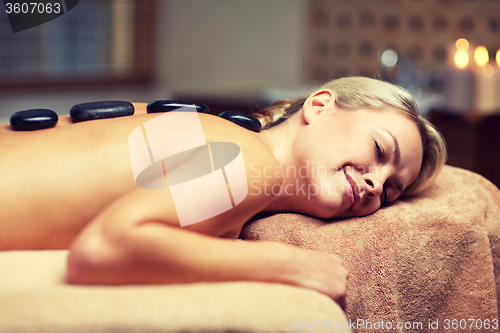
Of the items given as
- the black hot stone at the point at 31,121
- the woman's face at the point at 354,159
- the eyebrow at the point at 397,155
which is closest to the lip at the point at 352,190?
the woman's face at the point at 354,159

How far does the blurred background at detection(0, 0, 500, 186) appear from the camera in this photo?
1.98 m

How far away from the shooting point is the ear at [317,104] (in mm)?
803

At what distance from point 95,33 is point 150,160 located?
1745 mm

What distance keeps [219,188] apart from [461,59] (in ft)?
4.05

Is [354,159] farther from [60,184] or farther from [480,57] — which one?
[480,57]

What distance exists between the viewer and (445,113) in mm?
1384

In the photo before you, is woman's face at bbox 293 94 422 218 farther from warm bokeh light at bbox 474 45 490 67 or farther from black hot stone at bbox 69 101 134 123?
warm bokeh light at bbox 474 45 490 67

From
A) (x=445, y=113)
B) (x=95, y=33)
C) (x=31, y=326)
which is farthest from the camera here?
A: (x=95, y=33)

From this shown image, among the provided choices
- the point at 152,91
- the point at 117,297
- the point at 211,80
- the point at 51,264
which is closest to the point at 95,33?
the point at 152,91

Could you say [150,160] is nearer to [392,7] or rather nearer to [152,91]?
[152,91]

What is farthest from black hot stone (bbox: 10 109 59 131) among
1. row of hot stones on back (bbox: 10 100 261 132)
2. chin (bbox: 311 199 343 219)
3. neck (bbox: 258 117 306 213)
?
chin (bbox: 311 199 343 219)

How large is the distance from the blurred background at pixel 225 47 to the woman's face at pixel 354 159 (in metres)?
0.93

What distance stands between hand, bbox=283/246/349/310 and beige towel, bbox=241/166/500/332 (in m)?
0.07

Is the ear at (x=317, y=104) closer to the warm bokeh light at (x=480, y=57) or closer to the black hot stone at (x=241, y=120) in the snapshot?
the black hot stone at (x=241, y=120)
